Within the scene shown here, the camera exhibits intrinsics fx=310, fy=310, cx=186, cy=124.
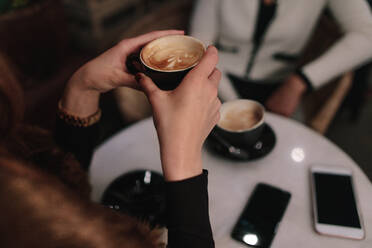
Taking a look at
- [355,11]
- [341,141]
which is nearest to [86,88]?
[355,11]

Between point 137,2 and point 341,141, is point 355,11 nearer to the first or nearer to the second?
point 341,141

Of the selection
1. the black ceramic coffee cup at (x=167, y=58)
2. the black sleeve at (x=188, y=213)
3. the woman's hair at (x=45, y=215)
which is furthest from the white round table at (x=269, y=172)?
the woman's hair at (x=45, y=215)

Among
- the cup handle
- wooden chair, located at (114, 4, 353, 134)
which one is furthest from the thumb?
wooden chair, located at (114, 4, 353, 134)

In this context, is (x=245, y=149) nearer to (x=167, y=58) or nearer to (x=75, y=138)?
(x=167, y=58)

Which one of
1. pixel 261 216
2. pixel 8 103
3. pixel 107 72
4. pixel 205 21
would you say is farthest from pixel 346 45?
pixel 8 103

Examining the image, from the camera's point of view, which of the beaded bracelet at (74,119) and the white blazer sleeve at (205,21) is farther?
the white blazer sleeve at (205,21)

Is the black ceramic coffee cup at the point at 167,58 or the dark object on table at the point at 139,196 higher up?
the black ceramic coffee cup at the point at 167,58

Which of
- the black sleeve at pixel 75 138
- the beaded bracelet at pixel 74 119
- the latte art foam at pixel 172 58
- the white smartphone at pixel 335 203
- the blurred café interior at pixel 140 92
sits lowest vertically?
the blurred café interior at pixel 140 92

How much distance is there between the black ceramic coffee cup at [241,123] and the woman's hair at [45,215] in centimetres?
54

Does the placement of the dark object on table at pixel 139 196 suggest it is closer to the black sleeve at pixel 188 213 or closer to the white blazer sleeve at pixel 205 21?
the black sleeve at pixel 188 213

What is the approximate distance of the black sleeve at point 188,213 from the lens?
0.53m

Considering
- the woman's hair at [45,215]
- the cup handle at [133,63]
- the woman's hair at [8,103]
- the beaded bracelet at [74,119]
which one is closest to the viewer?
the woman's hair at [45,215]

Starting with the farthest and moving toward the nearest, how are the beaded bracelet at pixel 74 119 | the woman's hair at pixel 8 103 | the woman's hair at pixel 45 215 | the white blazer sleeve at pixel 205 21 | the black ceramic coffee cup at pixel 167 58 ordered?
the white blazer sleeve at pixel 205 21 < the beaded bracelet at pixel 74 119 < the black ceramic coffee cup at pixel 167 58 < the woman's hair at pixel 8 103 < the woman's hair at pixel 45 215

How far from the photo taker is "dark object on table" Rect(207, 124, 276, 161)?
0.91 metres
